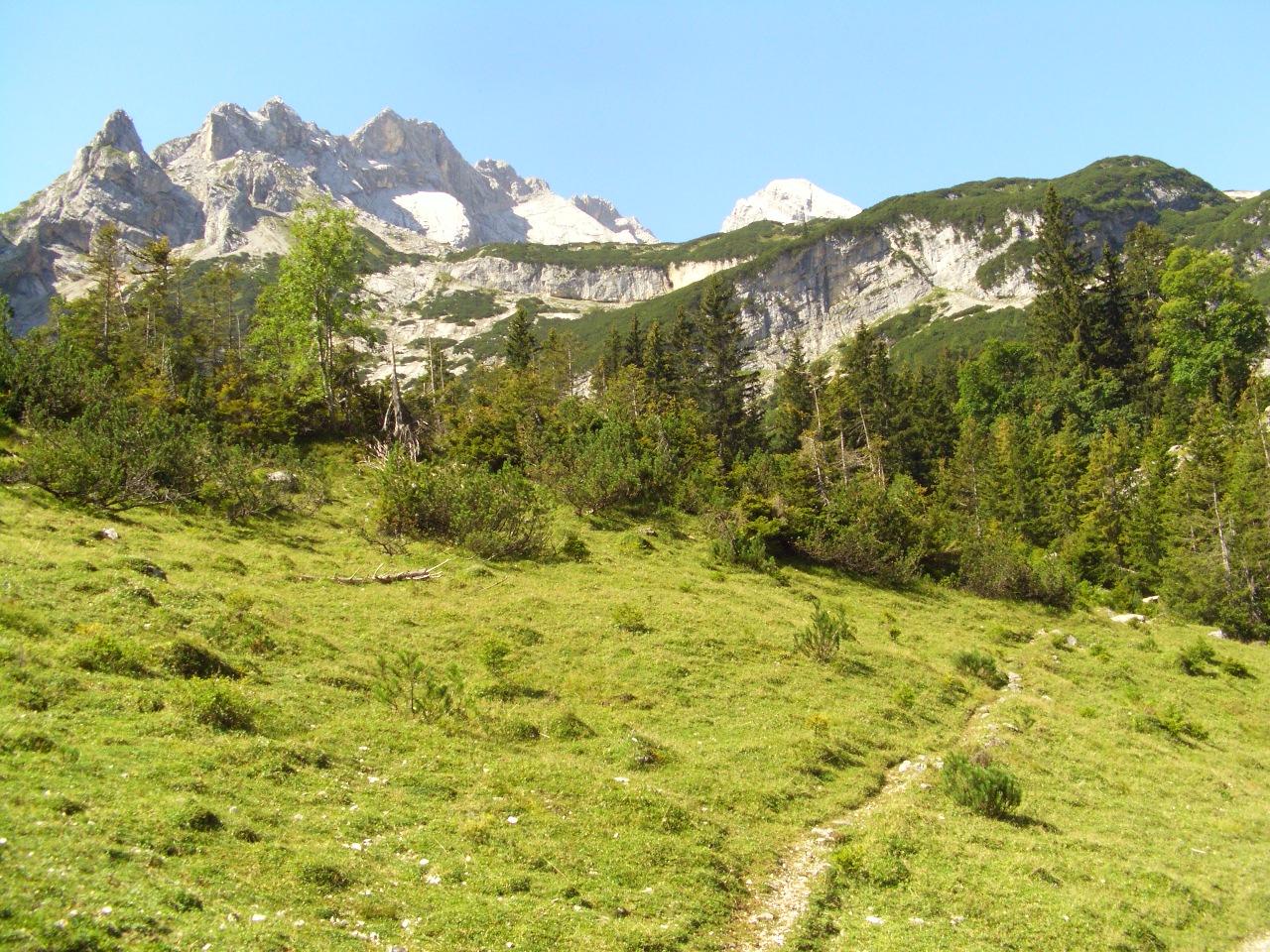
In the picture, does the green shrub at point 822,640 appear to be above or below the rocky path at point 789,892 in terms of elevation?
above

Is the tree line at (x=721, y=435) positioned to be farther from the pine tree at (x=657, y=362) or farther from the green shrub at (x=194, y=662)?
the green shrub at (x=194, y=662)

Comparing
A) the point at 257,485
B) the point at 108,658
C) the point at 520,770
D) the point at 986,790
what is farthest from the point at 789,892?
the point at 257,485

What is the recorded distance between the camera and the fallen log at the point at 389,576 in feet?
78.3

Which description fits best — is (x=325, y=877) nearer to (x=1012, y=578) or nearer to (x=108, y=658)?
(x=108, y=658)

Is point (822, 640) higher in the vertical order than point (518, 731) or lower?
higher

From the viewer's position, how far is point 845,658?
2347 centimetres

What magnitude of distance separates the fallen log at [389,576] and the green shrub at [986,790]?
17337 mm

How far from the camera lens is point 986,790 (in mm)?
14430

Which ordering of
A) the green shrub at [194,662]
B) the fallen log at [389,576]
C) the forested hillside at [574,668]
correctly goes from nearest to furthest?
the forested hillside at [574,668] → the green shrub at [194,662] → the fallen log at [389,576]

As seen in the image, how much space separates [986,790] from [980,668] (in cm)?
1221

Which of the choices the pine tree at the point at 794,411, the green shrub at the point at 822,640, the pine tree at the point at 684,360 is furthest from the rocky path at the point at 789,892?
the pine tree at the point at 684,360

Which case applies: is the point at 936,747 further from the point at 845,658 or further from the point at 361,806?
the point at 361,806

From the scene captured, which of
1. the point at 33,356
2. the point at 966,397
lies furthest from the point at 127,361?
the point at 966,397

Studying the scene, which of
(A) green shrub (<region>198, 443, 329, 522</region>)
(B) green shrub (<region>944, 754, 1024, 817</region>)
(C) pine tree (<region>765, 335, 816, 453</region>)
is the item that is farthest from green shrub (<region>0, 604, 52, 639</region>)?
(C) pine tree (<region>765, 335, 816, 453</region>)
